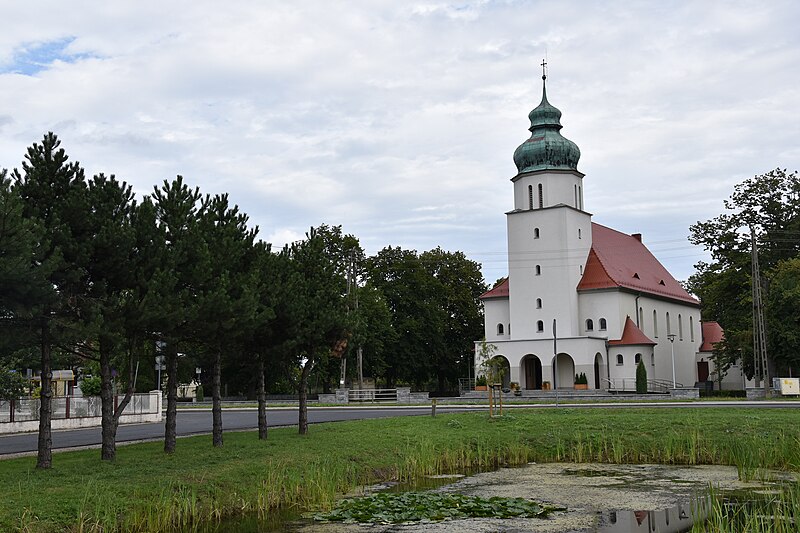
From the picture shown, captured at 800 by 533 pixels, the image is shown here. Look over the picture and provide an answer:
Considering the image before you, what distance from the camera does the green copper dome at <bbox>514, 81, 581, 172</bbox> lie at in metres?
61.3

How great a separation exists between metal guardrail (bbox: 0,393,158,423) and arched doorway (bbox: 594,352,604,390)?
32.2m

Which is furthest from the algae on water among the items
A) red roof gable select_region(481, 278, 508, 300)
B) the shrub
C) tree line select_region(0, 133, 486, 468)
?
red roof gable select_region(481, 278, 508, 300)

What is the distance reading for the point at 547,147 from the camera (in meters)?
61.3

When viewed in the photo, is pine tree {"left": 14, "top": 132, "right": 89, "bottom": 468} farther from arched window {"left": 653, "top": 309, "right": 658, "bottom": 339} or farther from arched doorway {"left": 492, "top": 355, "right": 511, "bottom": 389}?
arched window {"left": 653, "top": 309, "right": 658, "bottom": 339}

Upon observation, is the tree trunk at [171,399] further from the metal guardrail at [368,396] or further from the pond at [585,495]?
the metal guardrail at [368,396]

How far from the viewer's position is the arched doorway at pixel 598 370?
195 ft

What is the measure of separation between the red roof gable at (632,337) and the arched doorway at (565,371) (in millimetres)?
3083

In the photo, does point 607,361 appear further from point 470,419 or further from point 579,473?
point 579,473

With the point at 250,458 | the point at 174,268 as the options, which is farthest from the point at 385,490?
the point at 174,268

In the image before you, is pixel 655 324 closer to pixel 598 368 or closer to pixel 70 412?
pixel 598 368

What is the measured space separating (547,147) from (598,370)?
629 inches

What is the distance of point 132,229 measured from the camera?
642 inches

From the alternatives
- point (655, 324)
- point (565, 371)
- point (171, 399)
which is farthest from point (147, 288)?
point (655, 324)

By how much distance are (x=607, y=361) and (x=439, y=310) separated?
54.4 ft
